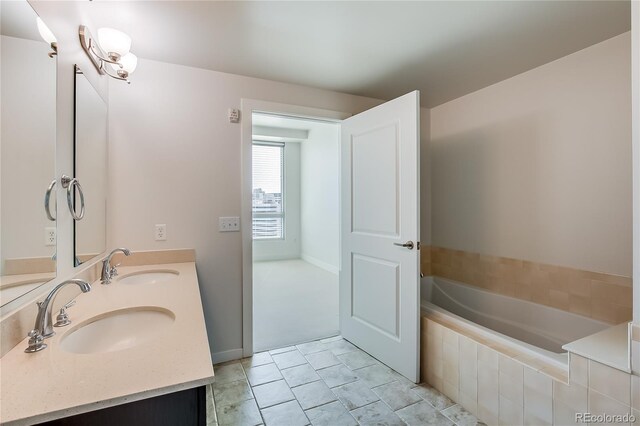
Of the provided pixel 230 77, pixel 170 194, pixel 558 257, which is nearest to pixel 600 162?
pixel 558 257

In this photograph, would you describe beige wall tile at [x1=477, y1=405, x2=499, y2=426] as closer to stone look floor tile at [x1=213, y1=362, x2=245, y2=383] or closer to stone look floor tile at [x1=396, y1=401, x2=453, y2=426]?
stone look floor tile at [x1=396, y1=401, x2=453, y2=426]

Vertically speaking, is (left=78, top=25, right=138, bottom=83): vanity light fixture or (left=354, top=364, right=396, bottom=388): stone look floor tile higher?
(left=78, top=25, right=138, bottom=83): vanity light fixture

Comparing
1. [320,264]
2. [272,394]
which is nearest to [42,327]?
[272,394]

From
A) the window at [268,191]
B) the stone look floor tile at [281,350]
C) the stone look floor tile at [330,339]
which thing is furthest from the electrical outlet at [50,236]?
the window at [268,191]

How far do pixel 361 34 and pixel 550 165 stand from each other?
66.7 inches

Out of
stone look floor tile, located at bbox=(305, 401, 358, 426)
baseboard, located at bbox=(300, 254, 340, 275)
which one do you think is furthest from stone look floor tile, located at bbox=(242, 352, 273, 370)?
baseboard, located at bbox=(300, 254, 340, 275)

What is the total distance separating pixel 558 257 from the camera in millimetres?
2182

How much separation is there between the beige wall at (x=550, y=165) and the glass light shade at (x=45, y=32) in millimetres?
2931

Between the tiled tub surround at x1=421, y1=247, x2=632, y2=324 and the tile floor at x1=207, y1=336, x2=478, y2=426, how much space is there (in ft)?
3.71

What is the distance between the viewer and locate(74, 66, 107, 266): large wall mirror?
4.80 feet

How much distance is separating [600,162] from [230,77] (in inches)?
106

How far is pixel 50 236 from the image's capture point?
1.12 meters

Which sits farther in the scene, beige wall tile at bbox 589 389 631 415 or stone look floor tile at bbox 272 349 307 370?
stone look floor tile at bbox 272 349 307 370

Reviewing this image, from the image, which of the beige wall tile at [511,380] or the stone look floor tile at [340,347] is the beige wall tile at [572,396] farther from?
the stone look floor tile at [340,347]
